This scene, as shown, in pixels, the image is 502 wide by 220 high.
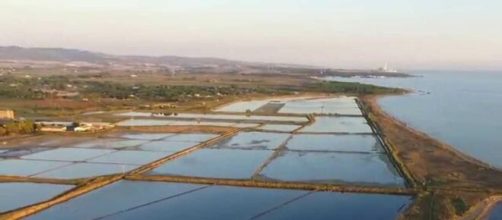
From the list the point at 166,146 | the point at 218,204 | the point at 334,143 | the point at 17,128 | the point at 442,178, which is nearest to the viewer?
the point at 218,204

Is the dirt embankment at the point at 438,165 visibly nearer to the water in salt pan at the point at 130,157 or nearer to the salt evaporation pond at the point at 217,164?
the salt evaporation pond at the point at 217,164

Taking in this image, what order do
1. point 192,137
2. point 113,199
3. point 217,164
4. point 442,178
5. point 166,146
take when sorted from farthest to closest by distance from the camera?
point 192,137 → point 166,146 → point 217,164 → point 442,178 → point 113,199

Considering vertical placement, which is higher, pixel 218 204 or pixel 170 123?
pixel 170 123

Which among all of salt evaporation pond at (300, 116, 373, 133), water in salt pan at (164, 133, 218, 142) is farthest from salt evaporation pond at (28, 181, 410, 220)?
salt evaporation pond at (300, 116, 373, 133)

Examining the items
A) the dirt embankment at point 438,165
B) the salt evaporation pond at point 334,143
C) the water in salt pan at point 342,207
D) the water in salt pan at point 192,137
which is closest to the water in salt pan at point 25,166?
the water in salt pan at point 192,137

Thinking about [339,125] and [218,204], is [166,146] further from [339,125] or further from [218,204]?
[339,125]

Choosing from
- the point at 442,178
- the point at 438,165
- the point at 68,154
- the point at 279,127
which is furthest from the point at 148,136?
the point at 442,178

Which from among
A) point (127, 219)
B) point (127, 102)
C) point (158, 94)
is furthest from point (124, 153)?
point (158, 94)

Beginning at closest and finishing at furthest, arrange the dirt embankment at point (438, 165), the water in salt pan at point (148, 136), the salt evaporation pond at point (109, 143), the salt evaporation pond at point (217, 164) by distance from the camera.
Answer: the dirt embankment at point (438, 165) → the salt evaporation pond at point (217, 164) → the salt evaporation pond at point (109, 143) → the water in salt pan at point (148, 136)
